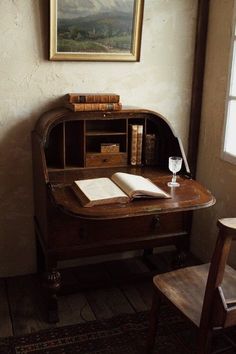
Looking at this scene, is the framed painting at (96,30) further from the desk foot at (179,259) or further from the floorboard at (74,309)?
the floorboard at (74,309)

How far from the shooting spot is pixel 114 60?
249 centimetres

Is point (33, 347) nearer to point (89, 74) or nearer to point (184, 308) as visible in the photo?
point (184, 308)

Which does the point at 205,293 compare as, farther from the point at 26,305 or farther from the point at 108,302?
the point at 26,305

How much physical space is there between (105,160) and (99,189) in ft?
1.52

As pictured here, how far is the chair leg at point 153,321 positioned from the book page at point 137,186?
1.50ft

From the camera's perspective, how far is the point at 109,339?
212 centimetres

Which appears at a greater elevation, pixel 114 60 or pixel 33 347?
pixel 114 60

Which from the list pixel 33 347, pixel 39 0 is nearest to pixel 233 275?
pixel 33 347

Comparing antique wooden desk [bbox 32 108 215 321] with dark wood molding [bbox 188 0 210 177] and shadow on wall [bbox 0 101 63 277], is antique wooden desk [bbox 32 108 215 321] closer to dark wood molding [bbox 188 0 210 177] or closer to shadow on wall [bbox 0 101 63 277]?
shadow on wall [bbox 0 101 63 277]

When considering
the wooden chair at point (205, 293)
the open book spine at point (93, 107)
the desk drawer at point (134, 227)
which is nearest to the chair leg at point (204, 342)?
the wooden chair at point (205, 293)

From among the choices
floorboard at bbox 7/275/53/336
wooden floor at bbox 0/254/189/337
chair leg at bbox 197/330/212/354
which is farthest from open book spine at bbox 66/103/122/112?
chair leg at bbox 197/330/212/354

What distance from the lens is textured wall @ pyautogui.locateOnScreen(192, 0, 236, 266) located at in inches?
98.7

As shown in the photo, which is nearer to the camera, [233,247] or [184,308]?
[184,308]

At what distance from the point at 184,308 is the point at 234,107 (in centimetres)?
131
